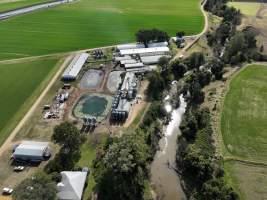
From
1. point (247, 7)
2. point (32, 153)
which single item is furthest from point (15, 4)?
point (32, 153)

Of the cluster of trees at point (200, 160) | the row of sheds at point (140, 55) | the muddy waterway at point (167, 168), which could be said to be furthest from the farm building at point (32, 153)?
the row of sheds at point (140, 55)

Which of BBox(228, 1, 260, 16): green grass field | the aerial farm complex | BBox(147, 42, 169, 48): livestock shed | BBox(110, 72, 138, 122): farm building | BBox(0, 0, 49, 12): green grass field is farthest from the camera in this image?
BBox(0, 0, 49, 12): green grass field

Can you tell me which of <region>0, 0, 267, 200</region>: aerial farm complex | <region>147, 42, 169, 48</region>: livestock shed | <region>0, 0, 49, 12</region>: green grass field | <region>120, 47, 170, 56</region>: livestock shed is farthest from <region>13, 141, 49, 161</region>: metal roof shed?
<region>0, 0, 49, 12</region>: green grass field

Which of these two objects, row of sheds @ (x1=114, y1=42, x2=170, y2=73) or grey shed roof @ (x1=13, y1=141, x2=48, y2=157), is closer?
grey shed roof @ (x1=13, y1=141, x2=48, y2=157)

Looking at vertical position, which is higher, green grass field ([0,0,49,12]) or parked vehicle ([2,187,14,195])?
green grass field ([0,0,49,12])

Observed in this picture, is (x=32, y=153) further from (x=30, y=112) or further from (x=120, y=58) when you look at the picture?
(x=120, y=58)

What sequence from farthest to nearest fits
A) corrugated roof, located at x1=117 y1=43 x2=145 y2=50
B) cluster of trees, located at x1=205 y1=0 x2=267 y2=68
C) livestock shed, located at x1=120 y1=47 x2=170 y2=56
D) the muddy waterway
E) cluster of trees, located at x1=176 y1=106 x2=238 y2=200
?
corrugated roof, located at x1=117 y1=43 x2=145 y2=50, livestock shed, located at x1=120 y1=47 x2=170 y2=56, cluster of trees, located at x1=205 y1=0 x2=267 y2=68, the muddy waterway, cluster of trees, located at x1=176 y1=106 x2=238 y2=200

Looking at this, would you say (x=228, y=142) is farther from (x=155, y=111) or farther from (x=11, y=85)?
(x=11, y=85)

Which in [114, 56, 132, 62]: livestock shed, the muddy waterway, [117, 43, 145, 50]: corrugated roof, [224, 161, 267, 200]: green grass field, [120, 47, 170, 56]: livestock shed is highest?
[117, 43, 145, 50]: corrugated roof

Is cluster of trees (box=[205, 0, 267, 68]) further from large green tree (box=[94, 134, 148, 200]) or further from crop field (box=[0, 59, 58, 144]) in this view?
crop field (box=[0, 59, 58, 144])
